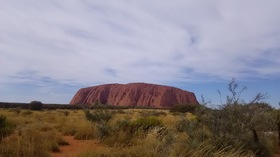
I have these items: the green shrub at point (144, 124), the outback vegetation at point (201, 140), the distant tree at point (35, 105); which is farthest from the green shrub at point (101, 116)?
the distant tree at point (35, 105)

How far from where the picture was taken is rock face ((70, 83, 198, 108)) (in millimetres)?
144875

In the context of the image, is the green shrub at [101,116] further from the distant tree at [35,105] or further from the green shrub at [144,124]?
the distant tree at [35,105]

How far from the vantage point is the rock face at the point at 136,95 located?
14488cm

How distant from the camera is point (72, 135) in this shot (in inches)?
665

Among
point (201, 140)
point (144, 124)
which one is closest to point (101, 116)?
point (144, 124)

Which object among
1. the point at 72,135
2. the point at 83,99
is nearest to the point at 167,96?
the point at 83,99

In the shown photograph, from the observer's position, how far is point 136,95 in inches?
6019

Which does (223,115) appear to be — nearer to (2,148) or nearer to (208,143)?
(208,143)

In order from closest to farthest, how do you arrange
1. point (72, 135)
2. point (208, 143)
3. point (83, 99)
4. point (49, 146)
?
point (208, 143) < point (49, 146) < point (72, 135) < point (83, 99)

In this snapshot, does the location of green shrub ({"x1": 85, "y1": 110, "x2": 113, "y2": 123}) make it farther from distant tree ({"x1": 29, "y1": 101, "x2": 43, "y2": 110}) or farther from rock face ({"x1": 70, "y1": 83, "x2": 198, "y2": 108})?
rock face ({"x1": 70, "y1": 83, "x2": 198, "y2": 108})

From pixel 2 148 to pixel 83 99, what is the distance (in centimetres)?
15116

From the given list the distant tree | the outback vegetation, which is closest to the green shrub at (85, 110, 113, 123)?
the outback vegetation

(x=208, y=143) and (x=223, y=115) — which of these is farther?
(x=223, y=115)

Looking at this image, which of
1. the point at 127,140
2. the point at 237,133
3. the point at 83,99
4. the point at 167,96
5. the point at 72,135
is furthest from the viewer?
the point at 83,99
